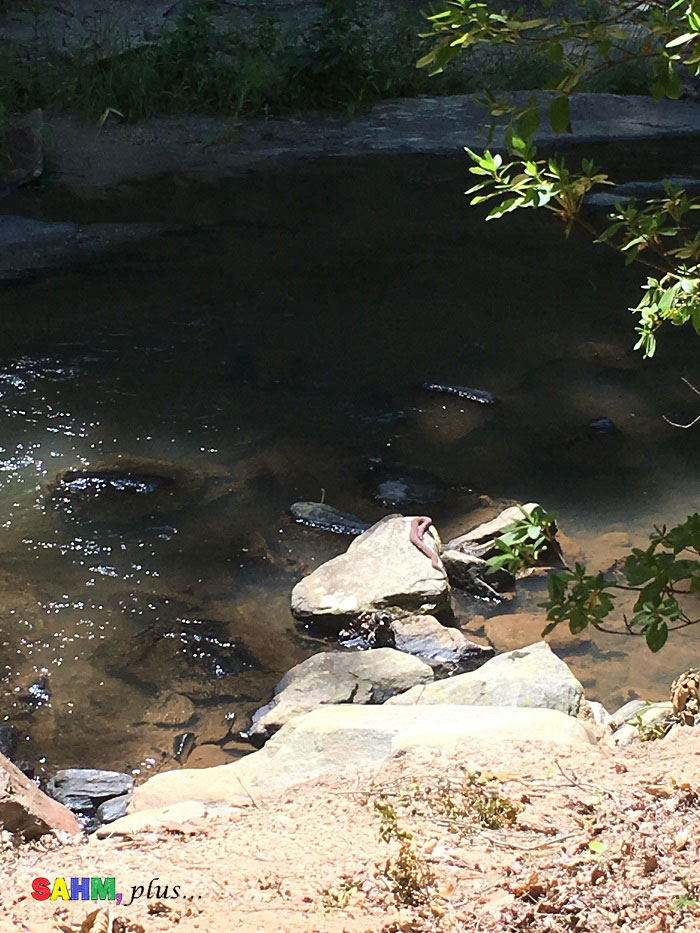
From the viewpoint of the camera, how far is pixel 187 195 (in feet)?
26.4

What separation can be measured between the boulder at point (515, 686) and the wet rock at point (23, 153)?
6005mm

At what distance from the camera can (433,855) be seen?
1901 mm

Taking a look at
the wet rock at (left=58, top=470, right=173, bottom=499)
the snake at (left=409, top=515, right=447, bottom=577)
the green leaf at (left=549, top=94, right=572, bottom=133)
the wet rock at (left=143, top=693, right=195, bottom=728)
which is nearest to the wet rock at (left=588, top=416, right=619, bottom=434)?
the snake at (left=409, top=515, right=447, bottom=577)

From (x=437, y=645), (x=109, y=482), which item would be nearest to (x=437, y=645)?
(x=437, y=645)

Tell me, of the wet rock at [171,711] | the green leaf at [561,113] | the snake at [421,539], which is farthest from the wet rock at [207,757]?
the green leaf at [561,113]

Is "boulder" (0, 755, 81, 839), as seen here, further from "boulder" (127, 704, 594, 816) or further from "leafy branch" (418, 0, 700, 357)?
"leafy branch" (418, 0, 700, 357)

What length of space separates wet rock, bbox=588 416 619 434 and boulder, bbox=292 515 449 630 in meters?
1.44

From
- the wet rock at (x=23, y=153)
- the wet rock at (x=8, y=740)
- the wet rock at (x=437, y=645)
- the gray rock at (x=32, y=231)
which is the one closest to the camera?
the wet rock at (x=8, y=740)

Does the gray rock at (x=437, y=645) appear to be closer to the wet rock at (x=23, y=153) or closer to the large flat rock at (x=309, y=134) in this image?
the large flat rock at (x=309, y=134)

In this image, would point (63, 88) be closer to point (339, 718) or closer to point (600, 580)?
point (339, 718)

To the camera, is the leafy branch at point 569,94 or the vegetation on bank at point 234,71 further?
the vegetation on bank at point 234,71

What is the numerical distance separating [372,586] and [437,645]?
333mm

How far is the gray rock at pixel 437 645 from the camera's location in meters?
3.51

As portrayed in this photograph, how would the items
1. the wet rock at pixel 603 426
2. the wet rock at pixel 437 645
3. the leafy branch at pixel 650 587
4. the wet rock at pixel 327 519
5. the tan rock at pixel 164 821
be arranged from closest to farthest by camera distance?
the leafy branch at pixel 650 587
the tan rock at pixel 164 821
the wet rock at pixel 437 645
the wet rock at pixel 327 519
the wet rock at pixel 603 426
